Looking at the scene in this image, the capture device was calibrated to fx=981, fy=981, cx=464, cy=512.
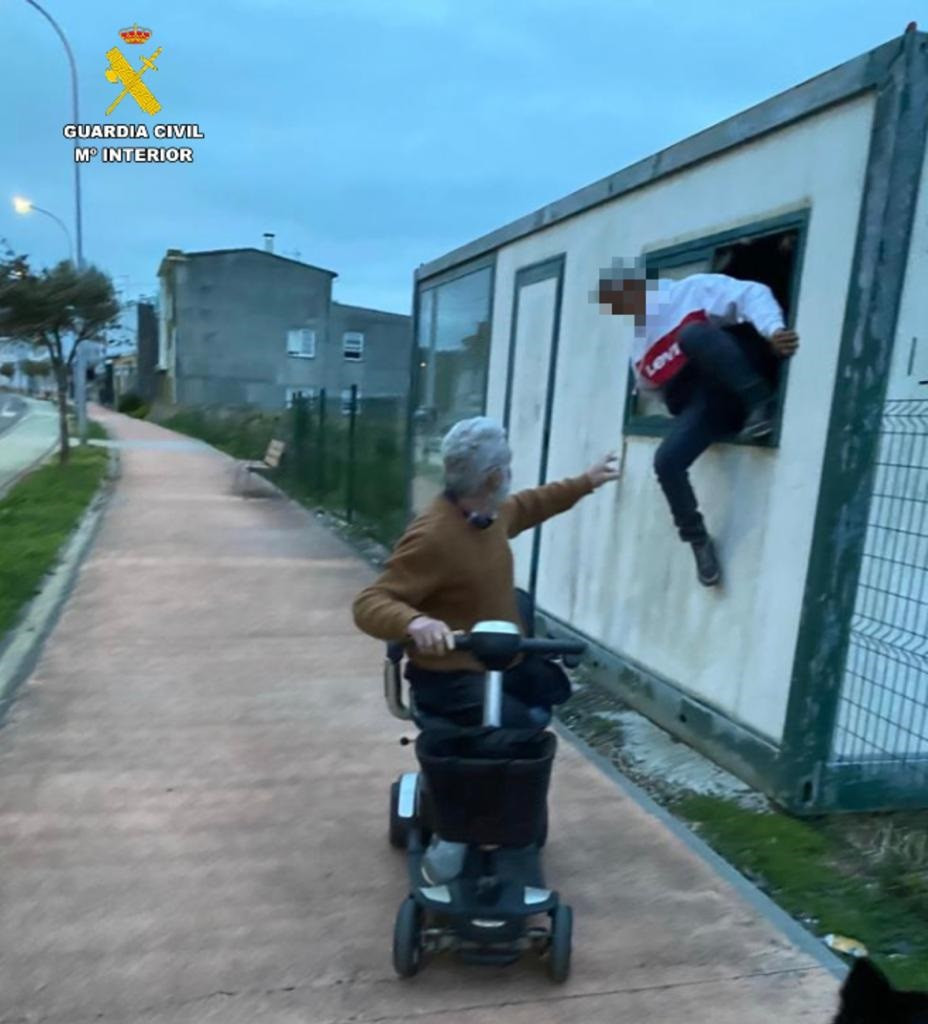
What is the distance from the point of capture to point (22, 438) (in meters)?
25.9

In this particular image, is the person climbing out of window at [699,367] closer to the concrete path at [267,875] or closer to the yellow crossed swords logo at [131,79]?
the concrete path at [267,875]

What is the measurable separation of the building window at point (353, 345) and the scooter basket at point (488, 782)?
42294 millimetres

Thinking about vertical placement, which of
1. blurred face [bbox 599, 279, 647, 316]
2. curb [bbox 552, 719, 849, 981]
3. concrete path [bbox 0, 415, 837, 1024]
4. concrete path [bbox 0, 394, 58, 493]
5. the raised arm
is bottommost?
concrete path [bbox 0, 394, 58, 493]

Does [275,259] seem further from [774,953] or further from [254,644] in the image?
[774,953]

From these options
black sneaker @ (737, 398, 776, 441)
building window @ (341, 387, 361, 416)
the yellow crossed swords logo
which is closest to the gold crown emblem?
the yellow crossed swords logo

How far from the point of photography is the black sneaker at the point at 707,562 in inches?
174

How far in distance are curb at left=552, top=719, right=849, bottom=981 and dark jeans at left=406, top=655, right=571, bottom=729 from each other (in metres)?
1.02

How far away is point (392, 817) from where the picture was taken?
364 cm

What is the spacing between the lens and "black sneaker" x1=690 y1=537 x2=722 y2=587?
4410 millimetres

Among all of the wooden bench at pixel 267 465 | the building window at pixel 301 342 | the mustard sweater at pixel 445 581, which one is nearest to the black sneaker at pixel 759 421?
the mustard sweater at pixel 445 581

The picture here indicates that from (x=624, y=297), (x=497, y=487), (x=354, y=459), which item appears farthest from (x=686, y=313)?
(x=354, y=459)

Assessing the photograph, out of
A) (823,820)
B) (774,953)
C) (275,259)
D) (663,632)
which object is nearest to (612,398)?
(663,632)

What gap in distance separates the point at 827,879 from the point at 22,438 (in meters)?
26.1

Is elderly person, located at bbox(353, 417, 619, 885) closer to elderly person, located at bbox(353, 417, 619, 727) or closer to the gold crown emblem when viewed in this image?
elderly person, located at bbox(353, 417, 619, 727)
